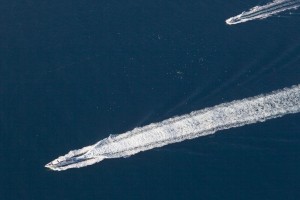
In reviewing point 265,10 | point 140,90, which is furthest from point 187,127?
point 265,10

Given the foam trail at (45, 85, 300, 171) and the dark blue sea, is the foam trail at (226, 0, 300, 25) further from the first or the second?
the foam trail at (45, 85, 300, 171)

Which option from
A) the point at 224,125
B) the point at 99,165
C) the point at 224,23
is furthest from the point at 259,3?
the point at 99,165

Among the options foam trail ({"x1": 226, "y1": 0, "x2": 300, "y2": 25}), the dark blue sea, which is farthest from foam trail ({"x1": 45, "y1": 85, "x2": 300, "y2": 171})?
foam trail ({"x1": 226, "y1": 0, "x2": 300, "y2": 25})

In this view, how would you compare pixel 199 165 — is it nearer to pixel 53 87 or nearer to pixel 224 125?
pixel 224 125

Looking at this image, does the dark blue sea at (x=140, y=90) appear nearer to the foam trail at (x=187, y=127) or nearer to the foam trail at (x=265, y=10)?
the foam trail at (x=187, y=127)

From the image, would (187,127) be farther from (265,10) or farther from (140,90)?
(265,10)

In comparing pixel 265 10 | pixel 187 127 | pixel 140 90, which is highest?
pixel 265 10

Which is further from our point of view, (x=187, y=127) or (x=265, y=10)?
(x=265, y=10)
